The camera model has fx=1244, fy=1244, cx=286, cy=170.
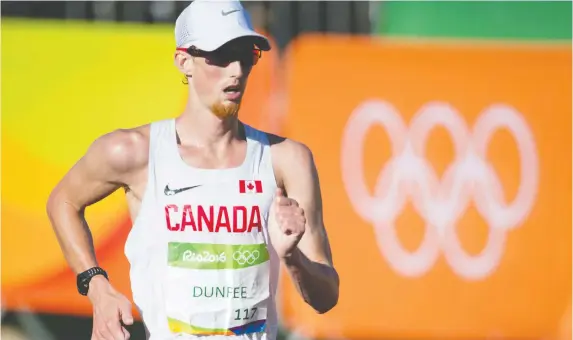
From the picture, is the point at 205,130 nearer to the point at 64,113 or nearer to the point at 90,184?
the point at 90,184

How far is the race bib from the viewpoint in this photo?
448 centimetres

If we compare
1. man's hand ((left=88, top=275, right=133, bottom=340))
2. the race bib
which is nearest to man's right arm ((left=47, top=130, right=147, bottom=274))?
man's hand ((left=88, top=275, right=133, bottom=340))

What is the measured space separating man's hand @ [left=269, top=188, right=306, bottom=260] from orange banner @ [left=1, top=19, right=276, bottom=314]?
3.60m

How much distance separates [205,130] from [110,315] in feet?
2.63

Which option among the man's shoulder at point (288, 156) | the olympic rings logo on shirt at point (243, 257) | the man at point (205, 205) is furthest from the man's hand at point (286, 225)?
the man's shoulder at point (288, 156)

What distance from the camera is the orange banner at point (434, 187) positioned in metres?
7.94

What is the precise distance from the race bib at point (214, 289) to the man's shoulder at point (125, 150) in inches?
13.8

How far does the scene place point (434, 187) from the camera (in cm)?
806

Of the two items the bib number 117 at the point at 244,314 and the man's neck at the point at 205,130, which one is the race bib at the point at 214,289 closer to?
the bib number 117 at the point at 244,314

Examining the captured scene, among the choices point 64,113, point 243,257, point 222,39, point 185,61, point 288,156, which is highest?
point 222,39

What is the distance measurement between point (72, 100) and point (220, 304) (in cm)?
372

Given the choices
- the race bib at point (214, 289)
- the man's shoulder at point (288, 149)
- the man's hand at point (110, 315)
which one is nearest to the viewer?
the man's hand at point (110, 315)

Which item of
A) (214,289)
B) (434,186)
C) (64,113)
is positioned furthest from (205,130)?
(434,186)

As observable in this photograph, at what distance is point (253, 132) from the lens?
15.7ft
